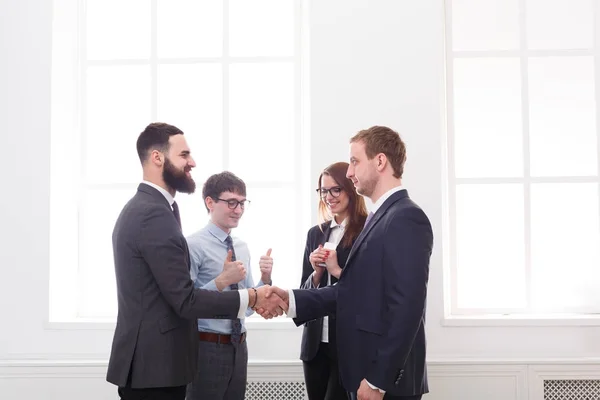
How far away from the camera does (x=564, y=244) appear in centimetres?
364

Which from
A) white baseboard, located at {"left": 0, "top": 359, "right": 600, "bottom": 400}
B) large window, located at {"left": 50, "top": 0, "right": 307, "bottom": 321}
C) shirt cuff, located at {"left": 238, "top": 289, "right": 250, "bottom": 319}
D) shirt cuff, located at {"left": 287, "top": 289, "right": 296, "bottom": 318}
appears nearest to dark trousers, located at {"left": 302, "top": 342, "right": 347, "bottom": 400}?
shirt cuff, located at {"left": 287, "top": 289, "right": 296, "bottom": 318}

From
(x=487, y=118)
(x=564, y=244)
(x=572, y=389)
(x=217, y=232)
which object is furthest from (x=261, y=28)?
(x=572, y=389)

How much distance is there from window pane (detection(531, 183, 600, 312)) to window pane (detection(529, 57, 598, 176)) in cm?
15

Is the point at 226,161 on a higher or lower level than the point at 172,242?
higher

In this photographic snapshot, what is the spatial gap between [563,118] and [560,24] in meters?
0.62

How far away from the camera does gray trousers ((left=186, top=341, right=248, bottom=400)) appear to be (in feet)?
8.14

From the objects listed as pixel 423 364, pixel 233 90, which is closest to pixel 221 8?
pixel 233 90

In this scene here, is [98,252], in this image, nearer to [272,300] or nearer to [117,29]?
[117,29]

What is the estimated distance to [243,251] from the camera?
284 centimetres

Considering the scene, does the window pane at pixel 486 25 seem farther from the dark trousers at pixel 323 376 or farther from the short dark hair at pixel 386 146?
the dark trousers at pixel 323 376

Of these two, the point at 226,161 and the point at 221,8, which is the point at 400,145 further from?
the point at 221,8

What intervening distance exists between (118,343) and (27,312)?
5.56ft

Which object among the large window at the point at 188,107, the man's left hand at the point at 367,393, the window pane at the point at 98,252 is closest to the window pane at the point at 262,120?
the large window at the point at 188,107

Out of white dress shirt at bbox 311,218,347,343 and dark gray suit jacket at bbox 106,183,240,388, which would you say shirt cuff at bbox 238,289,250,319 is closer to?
dark gray suit jacket at bbox 106,183,240,388
